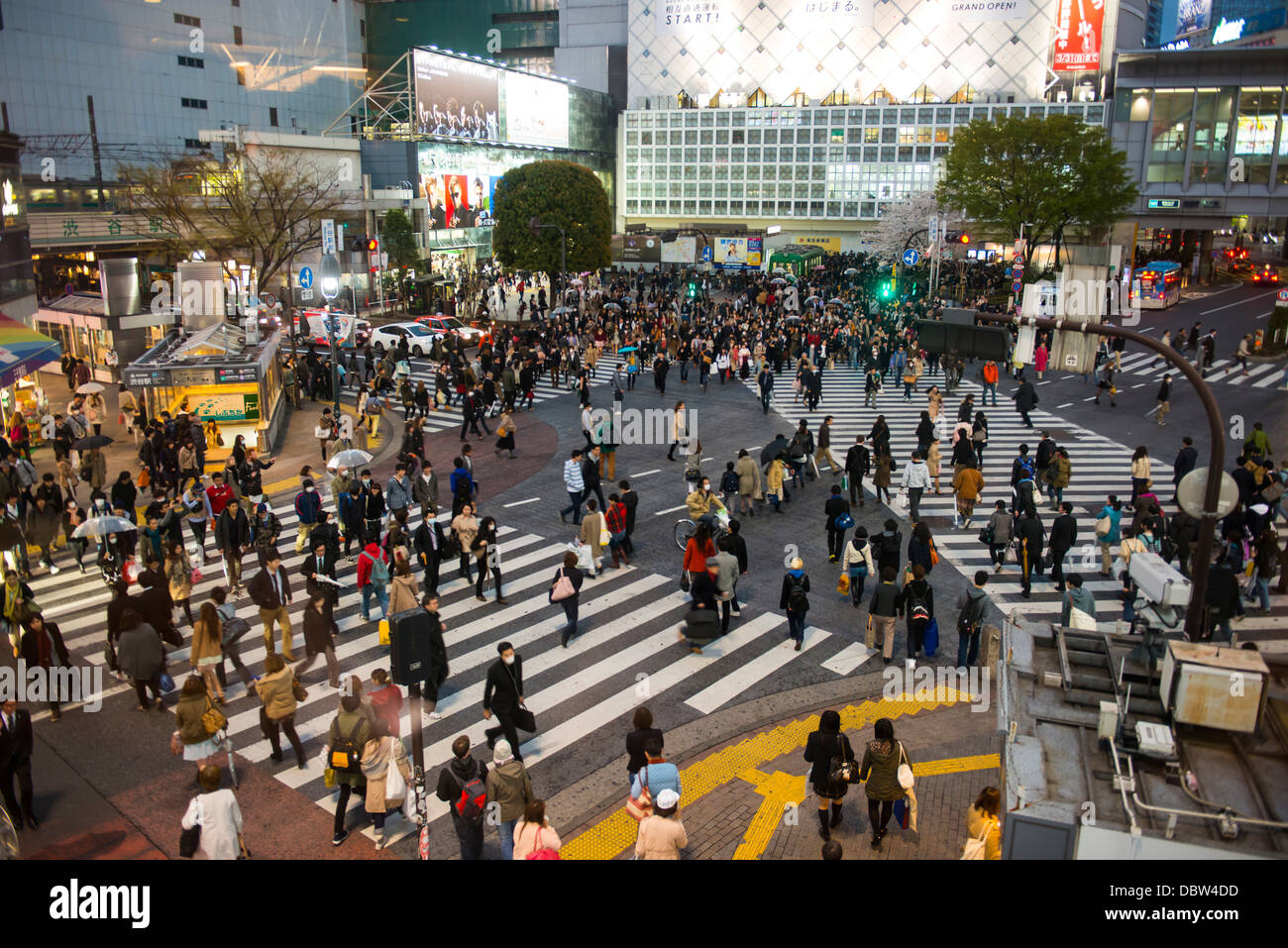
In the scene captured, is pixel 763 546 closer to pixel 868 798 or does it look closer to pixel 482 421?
Result: pixel 868 798

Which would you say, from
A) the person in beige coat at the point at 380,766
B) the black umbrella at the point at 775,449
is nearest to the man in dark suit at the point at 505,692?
the person in beige coat at the point at 380,766

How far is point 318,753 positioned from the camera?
1094 cm

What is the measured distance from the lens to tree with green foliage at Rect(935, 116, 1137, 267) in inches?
1949

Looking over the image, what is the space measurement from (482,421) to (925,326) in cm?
1570

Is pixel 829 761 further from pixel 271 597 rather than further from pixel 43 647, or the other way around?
pixel 43 647

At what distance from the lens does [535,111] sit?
258ft

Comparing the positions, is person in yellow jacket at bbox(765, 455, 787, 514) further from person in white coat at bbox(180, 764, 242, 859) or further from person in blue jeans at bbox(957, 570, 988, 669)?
person in white coat at bbox(180, 764, 242, 859)

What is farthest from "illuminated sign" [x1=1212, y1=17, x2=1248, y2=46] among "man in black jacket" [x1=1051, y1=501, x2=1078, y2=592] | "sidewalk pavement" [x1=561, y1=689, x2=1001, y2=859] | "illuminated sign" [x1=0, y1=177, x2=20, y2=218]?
"sidewalk pavement" [x1=561, y1=689, x2=1001, y2=859]

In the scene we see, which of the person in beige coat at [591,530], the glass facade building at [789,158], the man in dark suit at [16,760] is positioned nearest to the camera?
the man in dark suit at [16,760]

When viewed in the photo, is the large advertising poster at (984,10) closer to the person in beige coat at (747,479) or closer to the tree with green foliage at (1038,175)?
the tree with green foliage at (1038,175)

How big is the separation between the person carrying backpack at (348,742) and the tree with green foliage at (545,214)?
149ft

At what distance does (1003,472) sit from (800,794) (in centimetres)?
1582

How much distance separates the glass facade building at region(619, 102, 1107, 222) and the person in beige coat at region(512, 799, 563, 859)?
286 feet

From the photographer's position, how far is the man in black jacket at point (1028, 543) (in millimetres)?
15641
